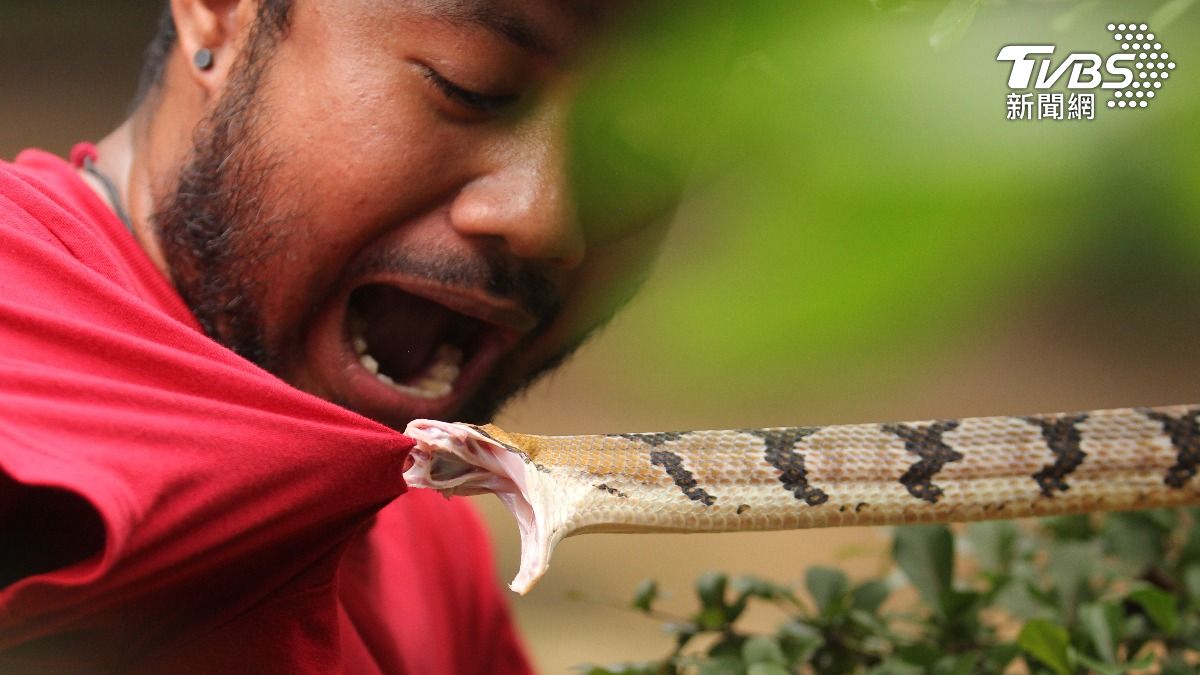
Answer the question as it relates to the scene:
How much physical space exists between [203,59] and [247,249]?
0.59 feet

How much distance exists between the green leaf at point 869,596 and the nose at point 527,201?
0.42 metres

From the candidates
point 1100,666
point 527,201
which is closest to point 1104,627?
point 1100,666

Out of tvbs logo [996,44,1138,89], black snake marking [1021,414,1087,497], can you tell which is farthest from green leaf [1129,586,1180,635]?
tvbs logo [996,44,1138,89]

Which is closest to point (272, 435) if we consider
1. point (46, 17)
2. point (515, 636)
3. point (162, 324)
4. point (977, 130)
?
point (162, 324)

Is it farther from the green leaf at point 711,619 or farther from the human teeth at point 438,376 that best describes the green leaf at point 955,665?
the human teeth at point 438,376

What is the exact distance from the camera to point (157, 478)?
1.67ft

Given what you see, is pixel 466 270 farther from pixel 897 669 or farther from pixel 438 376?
pixel 897 669

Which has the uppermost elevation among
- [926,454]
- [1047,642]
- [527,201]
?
[527,201]

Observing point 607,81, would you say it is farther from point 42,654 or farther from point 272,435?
point 42,654

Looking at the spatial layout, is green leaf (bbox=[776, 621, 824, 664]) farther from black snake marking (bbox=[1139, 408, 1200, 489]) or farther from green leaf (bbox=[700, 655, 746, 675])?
black snake marking (bbox=[1139, 408, 1200, 489])

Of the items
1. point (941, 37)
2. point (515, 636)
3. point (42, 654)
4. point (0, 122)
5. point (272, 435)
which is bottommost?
point (515, 636)

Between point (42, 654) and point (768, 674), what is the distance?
19.9 inches

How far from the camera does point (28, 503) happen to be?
52cm

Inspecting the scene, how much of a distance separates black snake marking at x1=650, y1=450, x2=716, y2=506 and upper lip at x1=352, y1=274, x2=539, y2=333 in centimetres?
20
